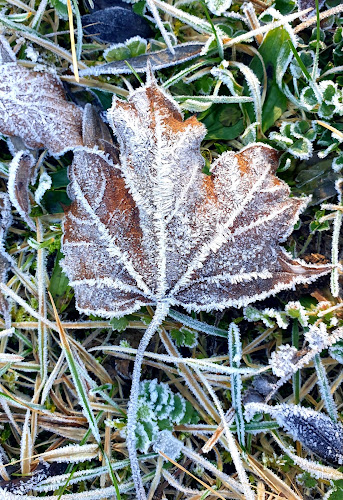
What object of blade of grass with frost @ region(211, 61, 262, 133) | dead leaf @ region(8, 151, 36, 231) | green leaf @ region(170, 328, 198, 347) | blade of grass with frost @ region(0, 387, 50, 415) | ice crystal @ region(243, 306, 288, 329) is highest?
blade of grass with frost @ region(211, 61, 262, 133)

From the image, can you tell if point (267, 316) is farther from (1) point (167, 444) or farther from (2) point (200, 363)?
(1) point (167, 444)

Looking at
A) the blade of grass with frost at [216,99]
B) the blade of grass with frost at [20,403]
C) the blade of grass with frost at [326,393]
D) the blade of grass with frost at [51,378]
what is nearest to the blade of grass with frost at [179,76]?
the blade of grass with frost at [216,99]

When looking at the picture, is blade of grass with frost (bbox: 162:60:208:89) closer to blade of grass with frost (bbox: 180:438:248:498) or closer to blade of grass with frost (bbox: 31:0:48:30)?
blade of grass with frost (bbox: 31:0:48:30)

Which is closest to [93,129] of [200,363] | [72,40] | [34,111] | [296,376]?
[34,111]

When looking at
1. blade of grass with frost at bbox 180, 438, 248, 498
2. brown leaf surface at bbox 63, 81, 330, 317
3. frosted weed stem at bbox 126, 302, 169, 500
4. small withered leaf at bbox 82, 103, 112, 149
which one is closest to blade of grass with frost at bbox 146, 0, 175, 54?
brown leaf surface at bbox 63, 81, 330, 317

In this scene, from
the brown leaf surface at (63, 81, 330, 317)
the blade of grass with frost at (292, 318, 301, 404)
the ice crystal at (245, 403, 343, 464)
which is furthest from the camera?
the blade of grass with frost at (292, 318, 301, 404)

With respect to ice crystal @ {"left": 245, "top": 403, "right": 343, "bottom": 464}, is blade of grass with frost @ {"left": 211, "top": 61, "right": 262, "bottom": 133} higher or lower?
higher

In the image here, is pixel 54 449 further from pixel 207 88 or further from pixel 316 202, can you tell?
pixel 207 88

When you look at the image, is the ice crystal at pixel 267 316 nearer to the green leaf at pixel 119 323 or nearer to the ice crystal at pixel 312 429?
the ice crystal at pixel 312 429
